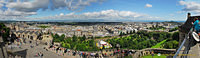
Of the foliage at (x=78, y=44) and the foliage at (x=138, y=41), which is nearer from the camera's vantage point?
the foliage at (x=78, y=44)

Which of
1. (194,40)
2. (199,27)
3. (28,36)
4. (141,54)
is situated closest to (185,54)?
(194,40)

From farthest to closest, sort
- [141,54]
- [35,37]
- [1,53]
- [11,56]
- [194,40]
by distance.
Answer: [35,37], [141,54], [11,56], [1,53], [194,40]

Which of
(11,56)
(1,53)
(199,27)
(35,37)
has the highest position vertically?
(199,27)

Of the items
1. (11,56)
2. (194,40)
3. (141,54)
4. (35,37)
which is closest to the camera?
(194,40)

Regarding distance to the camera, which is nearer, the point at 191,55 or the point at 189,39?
the point at 191,55

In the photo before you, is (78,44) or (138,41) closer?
(78,44)

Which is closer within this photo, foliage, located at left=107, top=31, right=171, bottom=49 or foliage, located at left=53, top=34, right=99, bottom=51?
foliage, located at left=53, top=34, right=99, bottom=51

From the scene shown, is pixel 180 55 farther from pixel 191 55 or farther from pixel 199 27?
pixel 199 27

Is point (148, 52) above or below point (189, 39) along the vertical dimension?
below

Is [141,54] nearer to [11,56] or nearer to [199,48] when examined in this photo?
[199,48]

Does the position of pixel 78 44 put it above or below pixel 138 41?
above
